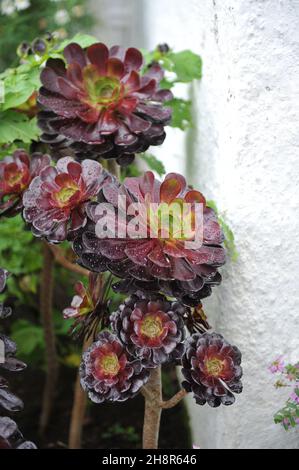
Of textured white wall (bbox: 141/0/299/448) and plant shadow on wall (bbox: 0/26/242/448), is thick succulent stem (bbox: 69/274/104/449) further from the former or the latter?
textured white wall (bbox: 141/0/299/448)

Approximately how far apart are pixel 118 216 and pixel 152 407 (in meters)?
0.35

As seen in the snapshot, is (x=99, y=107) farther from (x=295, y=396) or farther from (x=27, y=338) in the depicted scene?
(x=27, y=338)

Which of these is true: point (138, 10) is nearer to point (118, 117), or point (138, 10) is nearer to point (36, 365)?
point (36, 365)

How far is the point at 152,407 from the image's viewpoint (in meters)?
0.93

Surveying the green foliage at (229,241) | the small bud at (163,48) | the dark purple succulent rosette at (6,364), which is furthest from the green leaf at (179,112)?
the dark purple succulent rosette at (6,364)

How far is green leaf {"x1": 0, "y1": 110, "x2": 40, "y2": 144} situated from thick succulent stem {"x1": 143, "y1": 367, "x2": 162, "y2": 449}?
49 cm

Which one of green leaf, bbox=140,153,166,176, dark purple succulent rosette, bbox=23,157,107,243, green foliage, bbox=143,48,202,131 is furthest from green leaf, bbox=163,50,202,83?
dark purple succulent rosette, bbox=23,157,107,243

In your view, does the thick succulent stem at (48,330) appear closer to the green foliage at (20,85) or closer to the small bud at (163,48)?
the green foliage at (20,85)

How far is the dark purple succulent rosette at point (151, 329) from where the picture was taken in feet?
2.54

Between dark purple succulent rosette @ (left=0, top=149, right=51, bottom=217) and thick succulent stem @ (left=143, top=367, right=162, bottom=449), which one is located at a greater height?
dark purple succulent rosette @ (left=0, top=149, right=51, bottom=217)

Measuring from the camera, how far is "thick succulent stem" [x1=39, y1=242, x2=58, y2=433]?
1348 mm

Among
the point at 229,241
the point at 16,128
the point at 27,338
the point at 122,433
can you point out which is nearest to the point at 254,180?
the point at 229,241

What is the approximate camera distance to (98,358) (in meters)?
0.81
